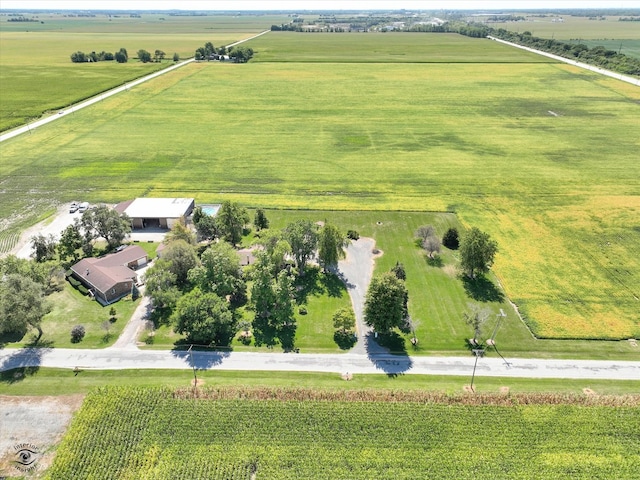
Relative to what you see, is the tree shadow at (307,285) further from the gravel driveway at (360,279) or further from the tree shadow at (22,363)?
the tree shadow at (22,363)

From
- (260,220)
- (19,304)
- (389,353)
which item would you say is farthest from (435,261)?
(19,304)

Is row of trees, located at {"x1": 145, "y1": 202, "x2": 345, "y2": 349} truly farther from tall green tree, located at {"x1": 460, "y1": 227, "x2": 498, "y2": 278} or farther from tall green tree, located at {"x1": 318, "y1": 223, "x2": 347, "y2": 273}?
tall green tree, located at {"x1": 460, "y1": 227, "x2": 498, "y2": 278}

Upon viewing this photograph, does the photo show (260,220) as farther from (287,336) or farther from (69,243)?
(69,243)

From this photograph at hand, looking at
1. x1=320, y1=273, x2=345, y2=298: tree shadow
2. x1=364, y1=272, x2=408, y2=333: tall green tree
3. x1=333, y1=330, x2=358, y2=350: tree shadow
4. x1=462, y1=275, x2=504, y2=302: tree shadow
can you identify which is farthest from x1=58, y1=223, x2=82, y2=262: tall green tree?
x1=462, y1=275, x2=504, y2=302: tree shadow

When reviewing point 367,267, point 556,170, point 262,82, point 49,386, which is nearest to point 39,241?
point 49,386

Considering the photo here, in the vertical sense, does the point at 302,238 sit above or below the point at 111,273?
above

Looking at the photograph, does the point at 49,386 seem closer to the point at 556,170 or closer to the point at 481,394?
the point at 481,394

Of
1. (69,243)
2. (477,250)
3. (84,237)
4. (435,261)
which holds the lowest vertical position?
(435,261)
